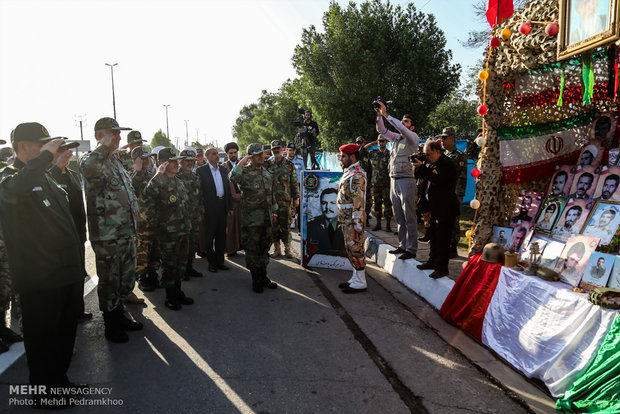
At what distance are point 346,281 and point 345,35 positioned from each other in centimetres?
1411

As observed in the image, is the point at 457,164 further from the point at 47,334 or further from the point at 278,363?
the point at 47,334

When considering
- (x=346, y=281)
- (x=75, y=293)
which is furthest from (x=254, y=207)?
(x=75, y=293)

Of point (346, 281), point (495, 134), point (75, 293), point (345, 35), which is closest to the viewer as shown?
point (75, 293)

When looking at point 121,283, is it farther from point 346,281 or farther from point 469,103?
point 469,103

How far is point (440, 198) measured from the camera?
4.77m

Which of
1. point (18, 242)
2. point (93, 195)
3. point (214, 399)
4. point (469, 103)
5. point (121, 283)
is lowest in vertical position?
point (214, 399)

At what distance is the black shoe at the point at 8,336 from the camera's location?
382 cm

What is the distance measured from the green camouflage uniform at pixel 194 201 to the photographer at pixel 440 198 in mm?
3301

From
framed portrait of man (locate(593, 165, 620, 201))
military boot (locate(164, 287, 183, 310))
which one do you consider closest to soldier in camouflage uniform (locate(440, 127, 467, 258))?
framed portrait of man (locate(593, 165, 620, 201))

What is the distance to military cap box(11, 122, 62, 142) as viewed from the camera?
2963 mm

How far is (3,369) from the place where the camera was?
3.35 m

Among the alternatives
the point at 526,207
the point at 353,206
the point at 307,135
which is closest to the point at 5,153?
the point at 353,206

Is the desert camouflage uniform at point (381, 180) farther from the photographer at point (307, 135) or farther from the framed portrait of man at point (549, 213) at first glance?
the framed portrait of man at point (549, 213)

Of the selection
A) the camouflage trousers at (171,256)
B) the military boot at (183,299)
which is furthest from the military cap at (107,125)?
the military boot at (183,299)
